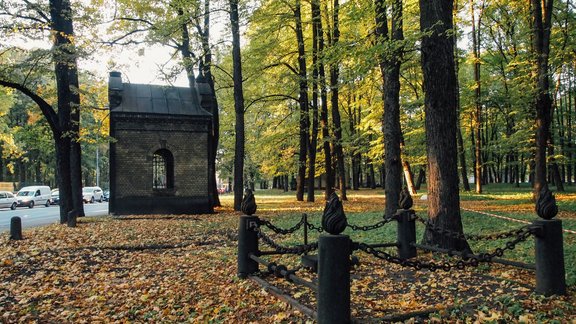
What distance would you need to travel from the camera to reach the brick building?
63.2 ft

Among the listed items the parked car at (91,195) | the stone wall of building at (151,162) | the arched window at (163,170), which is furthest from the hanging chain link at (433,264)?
the parked car at (91,195)

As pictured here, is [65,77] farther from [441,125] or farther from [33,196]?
[33,196]

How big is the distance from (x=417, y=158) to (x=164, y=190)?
16.1 meters

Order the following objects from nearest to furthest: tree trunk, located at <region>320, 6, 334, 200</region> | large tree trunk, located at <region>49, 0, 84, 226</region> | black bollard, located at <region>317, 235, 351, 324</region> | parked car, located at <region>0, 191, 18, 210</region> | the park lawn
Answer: black bollard, located at <region>317, 235, 351, 324</region>
the park lawn
large tree trunk, located at <region>49, 0, 84, 226</region>
tree trunk, located at <region>320, 6, 334, 200</region>
parked car, located at <region>0, 191, 18, 210</region>

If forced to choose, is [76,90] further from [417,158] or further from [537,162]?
[417,158]

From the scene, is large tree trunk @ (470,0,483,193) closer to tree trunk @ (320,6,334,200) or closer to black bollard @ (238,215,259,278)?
tree trunk @ (320,6,334,200)

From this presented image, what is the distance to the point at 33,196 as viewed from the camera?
33.3 metres

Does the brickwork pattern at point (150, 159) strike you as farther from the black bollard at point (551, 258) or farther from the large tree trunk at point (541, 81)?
the black bollard at point (551, 258)

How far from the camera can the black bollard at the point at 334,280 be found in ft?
13.2

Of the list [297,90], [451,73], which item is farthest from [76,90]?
[451,73]

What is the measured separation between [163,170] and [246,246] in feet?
52.1

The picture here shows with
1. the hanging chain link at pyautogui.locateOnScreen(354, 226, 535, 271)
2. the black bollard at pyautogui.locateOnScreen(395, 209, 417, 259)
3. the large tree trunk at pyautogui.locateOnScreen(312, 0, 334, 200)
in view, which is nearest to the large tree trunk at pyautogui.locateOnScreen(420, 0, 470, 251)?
the black bollard at pyautogui.locateOnScreen(395, 209, 417, 259)

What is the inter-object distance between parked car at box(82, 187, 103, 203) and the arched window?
21.6m

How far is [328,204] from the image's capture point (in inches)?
163
